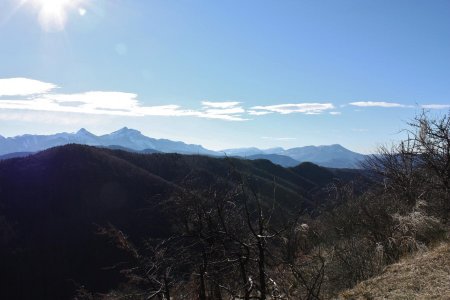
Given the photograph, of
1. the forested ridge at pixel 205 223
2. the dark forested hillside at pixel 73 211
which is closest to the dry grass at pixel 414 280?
the forested ridge at pixel 205 223

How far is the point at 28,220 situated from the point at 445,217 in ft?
316

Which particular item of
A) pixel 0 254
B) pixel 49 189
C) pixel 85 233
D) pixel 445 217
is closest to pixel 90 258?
pixel 85 233

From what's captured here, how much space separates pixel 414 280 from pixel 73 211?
9777 cm

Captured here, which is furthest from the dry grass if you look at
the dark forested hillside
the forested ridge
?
the dark forested hillside

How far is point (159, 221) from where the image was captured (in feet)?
269

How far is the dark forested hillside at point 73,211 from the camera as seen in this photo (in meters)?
78.1

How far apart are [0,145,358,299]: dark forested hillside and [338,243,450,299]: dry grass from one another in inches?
2252

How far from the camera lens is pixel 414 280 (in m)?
7.43

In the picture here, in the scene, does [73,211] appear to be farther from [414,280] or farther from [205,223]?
[414,280]

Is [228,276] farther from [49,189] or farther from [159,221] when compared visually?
[49,189]

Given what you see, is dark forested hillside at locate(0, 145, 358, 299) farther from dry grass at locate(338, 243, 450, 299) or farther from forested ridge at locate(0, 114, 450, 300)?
dry grass at locate(338, 243, 450, 299)

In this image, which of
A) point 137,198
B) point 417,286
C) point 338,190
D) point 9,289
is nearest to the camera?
point 417,286

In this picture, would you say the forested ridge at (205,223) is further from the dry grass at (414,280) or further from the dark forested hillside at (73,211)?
the dry grass at (414,280)

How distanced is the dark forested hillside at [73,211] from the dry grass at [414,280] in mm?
57191
